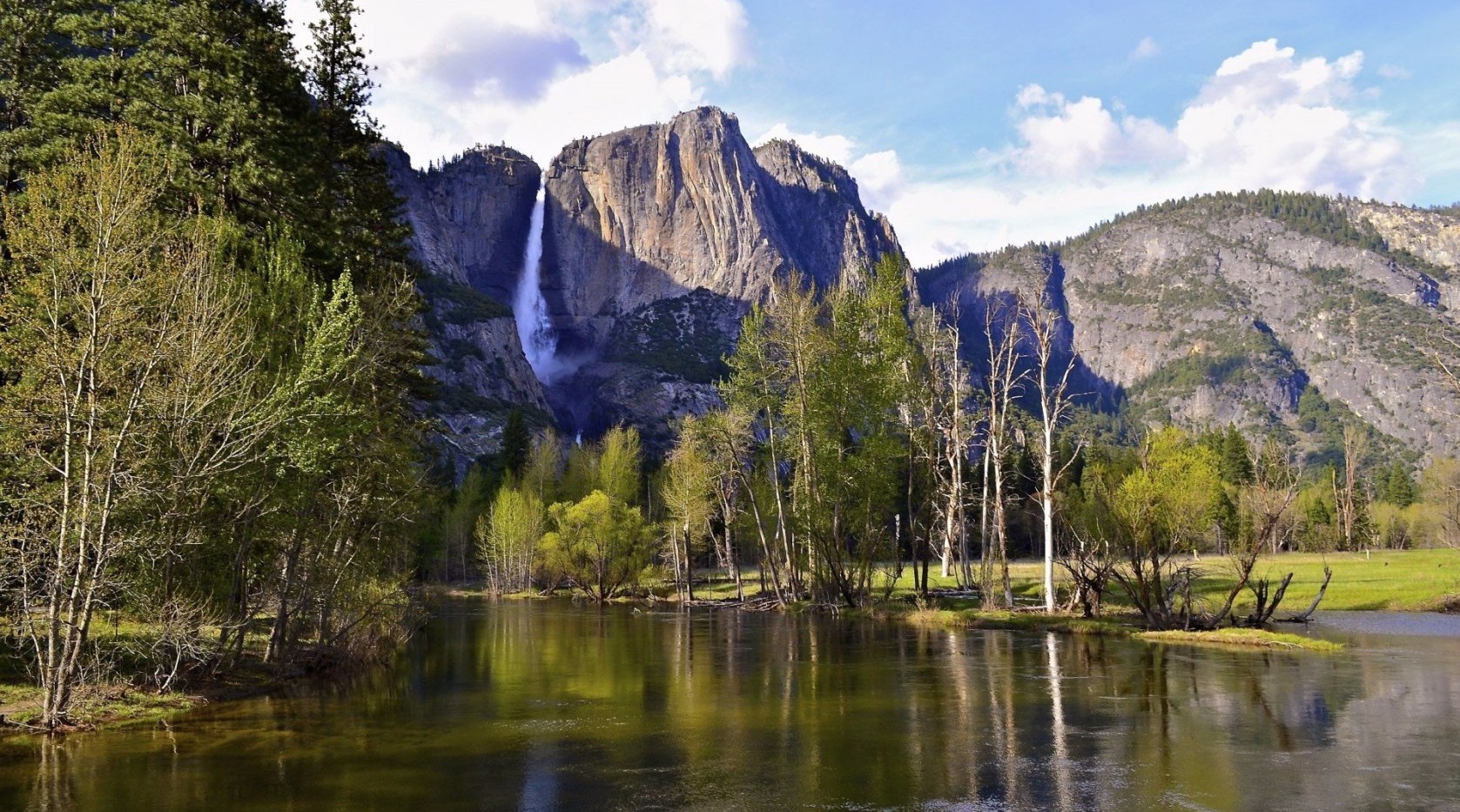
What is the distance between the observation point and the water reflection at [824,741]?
13273 mm

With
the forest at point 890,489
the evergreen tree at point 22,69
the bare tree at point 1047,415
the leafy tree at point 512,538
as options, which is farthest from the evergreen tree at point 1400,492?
the evergreen tree at point 22,69

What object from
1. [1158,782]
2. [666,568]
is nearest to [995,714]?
[1158,782]

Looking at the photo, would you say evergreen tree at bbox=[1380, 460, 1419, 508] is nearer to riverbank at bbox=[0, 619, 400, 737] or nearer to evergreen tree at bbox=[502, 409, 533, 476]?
evergreen tree at bbox=[502, 409, 533, 476]

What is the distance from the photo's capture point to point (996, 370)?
163 ft

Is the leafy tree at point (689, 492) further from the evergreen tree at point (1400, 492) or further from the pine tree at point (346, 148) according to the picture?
the evergreen tree at point (1400, 492)

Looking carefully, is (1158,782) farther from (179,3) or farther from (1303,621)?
(179,3)

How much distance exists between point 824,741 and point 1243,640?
22.2 metres

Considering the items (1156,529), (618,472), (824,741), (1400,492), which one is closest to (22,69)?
(824,741)

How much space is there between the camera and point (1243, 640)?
1255 inches

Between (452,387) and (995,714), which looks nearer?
(995,714)

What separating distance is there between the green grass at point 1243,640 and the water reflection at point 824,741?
182 cm

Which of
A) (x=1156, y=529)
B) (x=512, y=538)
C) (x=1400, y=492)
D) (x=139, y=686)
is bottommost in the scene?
(x=139, y=686)

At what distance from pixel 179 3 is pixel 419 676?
24.3 meters

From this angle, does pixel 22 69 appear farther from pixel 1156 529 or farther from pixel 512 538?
pixel 512 538
